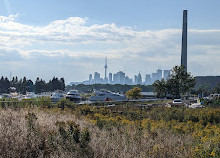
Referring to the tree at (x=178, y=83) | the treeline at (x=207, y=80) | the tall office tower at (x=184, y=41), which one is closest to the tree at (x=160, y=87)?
the tree at (x=178, y=83)

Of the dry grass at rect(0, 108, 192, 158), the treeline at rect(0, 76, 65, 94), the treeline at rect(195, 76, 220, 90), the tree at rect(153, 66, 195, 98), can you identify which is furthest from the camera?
the treeline at rect(195, 76, 220, 90)

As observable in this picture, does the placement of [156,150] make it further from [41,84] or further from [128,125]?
[41,84]

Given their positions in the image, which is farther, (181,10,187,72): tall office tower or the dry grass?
(181,10,187,72): tall office tower

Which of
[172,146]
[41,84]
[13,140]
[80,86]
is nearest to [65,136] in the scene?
[13,140]

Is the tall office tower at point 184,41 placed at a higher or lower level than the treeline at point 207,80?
higher

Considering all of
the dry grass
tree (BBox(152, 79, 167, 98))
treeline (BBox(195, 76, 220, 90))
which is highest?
treeline (BBox(195, 76, 220, 90))

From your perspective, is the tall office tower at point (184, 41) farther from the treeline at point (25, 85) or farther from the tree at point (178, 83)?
the treeline at point (25, 85)

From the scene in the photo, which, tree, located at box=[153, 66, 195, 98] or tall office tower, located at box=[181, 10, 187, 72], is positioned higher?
tall office tower, located at box=[181, 10, 187, 72]

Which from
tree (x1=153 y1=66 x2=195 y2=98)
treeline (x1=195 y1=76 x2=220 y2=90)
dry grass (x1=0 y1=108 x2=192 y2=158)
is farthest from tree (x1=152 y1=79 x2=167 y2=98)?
treeline (x1=195 y1=76 x2=220 y2=90)

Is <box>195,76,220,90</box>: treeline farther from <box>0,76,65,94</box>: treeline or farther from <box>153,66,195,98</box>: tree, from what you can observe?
<box>153,66,195,98</box>: tree

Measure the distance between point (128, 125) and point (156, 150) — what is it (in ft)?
11.4

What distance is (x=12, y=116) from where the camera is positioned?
33.1ft

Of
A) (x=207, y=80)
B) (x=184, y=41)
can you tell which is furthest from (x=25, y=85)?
(x=207, y=80)

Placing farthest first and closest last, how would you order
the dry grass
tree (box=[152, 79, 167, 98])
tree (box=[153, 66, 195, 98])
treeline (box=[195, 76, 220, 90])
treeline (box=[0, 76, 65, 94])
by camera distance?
1. treeline (box=[195, 76, 220, 90])
2. treeline (box=[0, 76, 65, 94])
3. tree (box=[152, 79, 167, 98])
4. tree (box=[153, 66, 195, 98])
5. the dry grass
